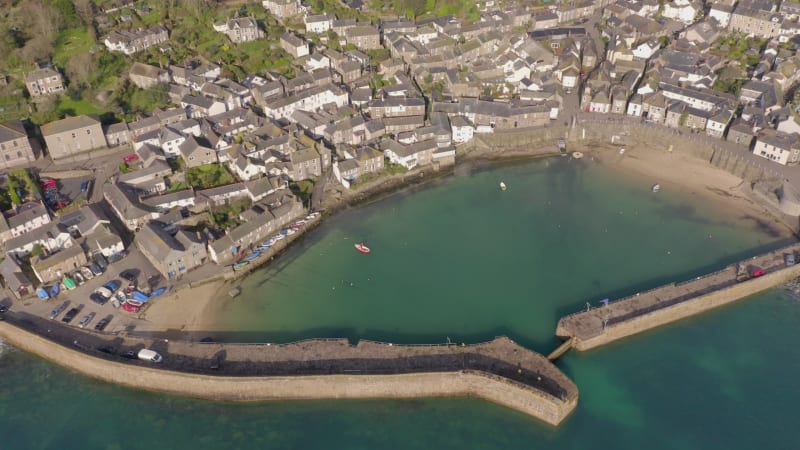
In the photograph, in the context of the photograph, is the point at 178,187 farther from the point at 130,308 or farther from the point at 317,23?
the point at 317,23

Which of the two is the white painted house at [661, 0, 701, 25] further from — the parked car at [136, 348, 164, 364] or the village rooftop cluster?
the parked car at [136, 348, 164, 364]

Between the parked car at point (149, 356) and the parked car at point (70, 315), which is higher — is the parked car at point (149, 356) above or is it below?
below

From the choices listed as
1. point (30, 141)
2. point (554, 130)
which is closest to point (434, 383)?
point (554, 130)

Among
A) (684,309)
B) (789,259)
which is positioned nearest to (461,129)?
(684,309)

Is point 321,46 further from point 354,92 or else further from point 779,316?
point 779,316

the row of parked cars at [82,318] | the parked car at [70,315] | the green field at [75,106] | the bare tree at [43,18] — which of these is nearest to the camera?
the row of parked cars at [82,318]

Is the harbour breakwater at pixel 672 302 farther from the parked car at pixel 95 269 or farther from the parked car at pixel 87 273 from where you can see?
the parked car at pixel 87 273

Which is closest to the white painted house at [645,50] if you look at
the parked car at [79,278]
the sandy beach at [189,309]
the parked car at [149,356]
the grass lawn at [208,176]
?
the grass lawn at [208,176]
